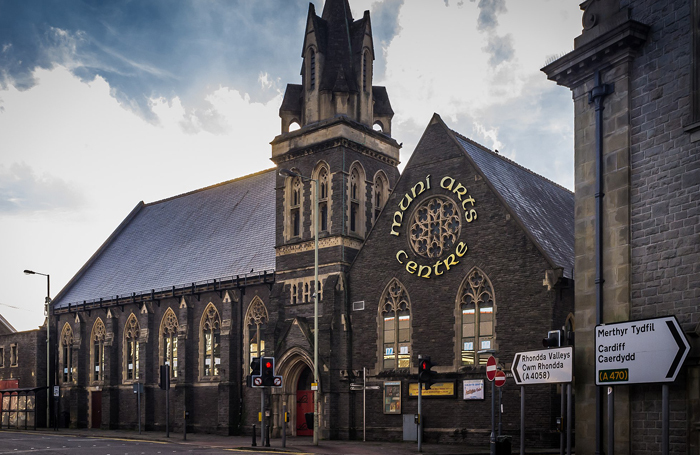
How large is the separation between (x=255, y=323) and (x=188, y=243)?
37.2 feet

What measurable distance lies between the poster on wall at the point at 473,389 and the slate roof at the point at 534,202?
18.2 feet

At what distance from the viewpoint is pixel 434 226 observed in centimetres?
3559

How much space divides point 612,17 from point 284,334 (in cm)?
2422

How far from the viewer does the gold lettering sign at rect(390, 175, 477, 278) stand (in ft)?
113

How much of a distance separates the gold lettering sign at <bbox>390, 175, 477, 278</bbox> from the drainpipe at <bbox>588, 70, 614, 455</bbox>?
1365 centimetres

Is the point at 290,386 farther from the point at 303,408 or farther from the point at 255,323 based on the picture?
the point at 255,323

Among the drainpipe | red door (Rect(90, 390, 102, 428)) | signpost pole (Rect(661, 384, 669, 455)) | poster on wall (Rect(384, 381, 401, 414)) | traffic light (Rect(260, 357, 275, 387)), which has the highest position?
the drainpipe

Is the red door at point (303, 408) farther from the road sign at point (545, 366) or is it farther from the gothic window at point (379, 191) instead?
the road sign at point (545, 366)

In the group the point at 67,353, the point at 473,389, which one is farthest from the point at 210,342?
the point at 473,389

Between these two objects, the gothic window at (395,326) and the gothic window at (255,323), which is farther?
the gothic window at (255,323)

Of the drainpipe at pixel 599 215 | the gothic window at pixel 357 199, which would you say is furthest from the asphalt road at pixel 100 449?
the drainpipe at pixel 599 215

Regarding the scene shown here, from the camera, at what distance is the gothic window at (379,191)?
42.2 metres

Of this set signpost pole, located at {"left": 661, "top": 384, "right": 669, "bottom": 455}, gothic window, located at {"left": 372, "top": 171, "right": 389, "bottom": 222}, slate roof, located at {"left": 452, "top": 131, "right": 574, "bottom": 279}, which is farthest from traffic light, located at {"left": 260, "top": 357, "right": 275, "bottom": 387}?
signpost pole, located at {"left": 661, "top": 384, "right": 669, "bottom": 455}

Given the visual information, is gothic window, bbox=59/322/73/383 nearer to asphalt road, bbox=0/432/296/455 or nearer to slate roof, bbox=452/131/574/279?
asphalt road, bbox=0/432/296/455
